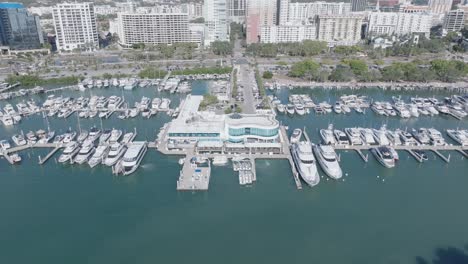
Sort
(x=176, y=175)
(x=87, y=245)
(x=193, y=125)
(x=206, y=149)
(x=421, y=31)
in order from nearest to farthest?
(x=87, y=245) < (x=176, y=175) < (x=206, y=149) < (x=193, y=125) < (x=421, y=31)

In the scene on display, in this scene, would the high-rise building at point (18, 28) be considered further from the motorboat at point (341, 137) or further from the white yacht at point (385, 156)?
the white yacht at point (385, 156)

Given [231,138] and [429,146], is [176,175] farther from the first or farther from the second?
[429,146]

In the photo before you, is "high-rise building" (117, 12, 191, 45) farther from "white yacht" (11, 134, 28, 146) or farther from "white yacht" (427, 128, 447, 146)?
"white yacht" (427, 128, 447, 146)

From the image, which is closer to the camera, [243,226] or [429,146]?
[243,226]

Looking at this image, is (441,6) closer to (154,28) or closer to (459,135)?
(154,28)


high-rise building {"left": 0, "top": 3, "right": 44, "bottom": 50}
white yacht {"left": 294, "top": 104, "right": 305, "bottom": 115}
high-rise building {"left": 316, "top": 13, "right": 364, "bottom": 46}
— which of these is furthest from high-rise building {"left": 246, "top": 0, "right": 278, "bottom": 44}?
high-rise building {"left": 0, "top": 3, "right": 44, "bottom": 50}

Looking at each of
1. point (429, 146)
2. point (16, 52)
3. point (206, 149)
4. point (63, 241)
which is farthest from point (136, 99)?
point (16, 52)

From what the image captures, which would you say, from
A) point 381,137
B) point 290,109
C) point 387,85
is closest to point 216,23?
point 387,85
